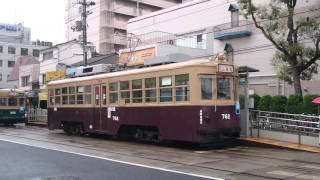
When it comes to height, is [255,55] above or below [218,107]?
above

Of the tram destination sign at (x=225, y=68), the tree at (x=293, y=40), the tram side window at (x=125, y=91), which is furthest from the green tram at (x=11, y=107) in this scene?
the tram destination sign at (x=225, y=68)

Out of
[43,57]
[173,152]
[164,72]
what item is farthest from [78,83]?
[43,57]

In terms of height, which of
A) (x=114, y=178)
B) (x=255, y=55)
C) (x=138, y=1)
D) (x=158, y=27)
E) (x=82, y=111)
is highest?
(x=138, y=1)

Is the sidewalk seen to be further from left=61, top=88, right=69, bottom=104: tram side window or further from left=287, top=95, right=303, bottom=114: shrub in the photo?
left=61, top=88, right=69, bottom=104: tram side window

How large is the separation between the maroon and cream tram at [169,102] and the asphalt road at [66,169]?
373 centimetres

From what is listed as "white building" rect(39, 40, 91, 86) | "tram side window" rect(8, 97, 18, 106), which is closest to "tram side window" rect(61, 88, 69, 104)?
"tram side window" rect(8, 97, 18, 106)

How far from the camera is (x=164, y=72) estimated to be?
17766 millimetres

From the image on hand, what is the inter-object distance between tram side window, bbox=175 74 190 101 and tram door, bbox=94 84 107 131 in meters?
4.80

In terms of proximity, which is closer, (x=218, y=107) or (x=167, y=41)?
(x=218, y=107)

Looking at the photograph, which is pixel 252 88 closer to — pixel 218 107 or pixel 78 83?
pixel 78 83

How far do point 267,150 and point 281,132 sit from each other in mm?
1749

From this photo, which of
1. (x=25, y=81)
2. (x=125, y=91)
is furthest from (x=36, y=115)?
(x=25, y=81)

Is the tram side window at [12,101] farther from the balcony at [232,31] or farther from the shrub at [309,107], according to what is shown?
the shrub at [309,107]

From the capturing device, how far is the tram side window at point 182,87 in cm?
1697
